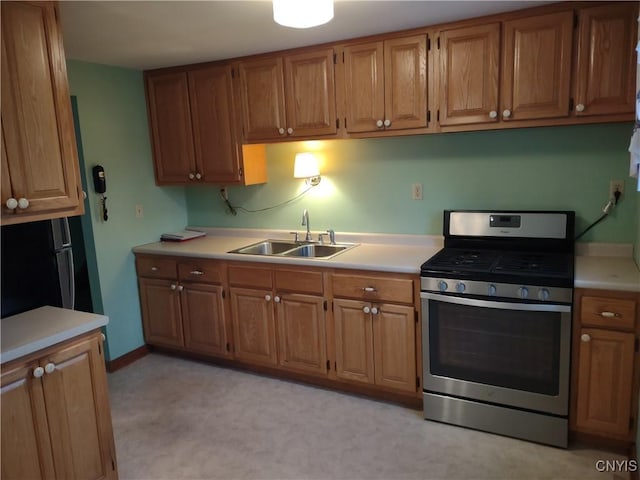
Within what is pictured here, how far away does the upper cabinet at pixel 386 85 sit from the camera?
2.75 meters

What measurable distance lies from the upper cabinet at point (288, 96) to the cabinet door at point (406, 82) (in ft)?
1.20

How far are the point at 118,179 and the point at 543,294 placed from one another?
2.88 meters

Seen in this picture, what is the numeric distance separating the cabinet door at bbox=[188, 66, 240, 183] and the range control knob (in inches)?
83.1

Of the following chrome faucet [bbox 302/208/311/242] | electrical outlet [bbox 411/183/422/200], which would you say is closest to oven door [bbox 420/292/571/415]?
electrical outlet [bbox 411/183/422/200]

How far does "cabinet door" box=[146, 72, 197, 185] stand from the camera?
11.6 feet

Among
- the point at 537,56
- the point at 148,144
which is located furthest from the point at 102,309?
the point at 537,56

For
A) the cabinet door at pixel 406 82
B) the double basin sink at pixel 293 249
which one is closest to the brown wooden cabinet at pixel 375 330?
the double basin sink at pixel 293 249

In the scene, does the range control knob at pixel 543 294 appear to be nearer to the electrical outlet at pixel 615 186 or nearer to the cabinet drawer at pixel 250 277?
the electrical outlet at pixel 615 186

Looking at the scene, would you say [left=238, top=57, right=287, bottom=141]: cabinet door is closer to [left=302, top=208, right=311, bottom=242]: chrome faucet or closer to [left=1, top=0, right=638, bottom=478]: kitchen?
[left=1, top=0, right=638, bottom=478]: kitchen

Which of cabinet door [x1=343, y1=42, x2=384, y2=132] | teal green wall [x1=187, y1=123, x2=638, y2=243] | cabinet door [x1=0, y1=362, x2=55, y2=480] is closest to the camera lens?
cabinet door [x1=0, y1=362, x2=55, y2=480]

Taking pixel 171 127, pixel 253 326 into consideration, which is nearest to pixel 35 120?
pixel 171 127

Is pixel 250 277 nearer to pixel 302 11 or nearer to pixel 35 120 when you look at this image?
pixel 35 120

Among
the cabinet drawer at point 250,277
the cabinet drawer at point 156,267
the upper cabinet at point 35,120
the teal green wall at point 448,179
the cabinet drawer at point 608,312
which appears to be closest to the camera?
the upper cabinet at point 35,120

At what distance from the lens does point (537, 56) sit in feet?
8.11
